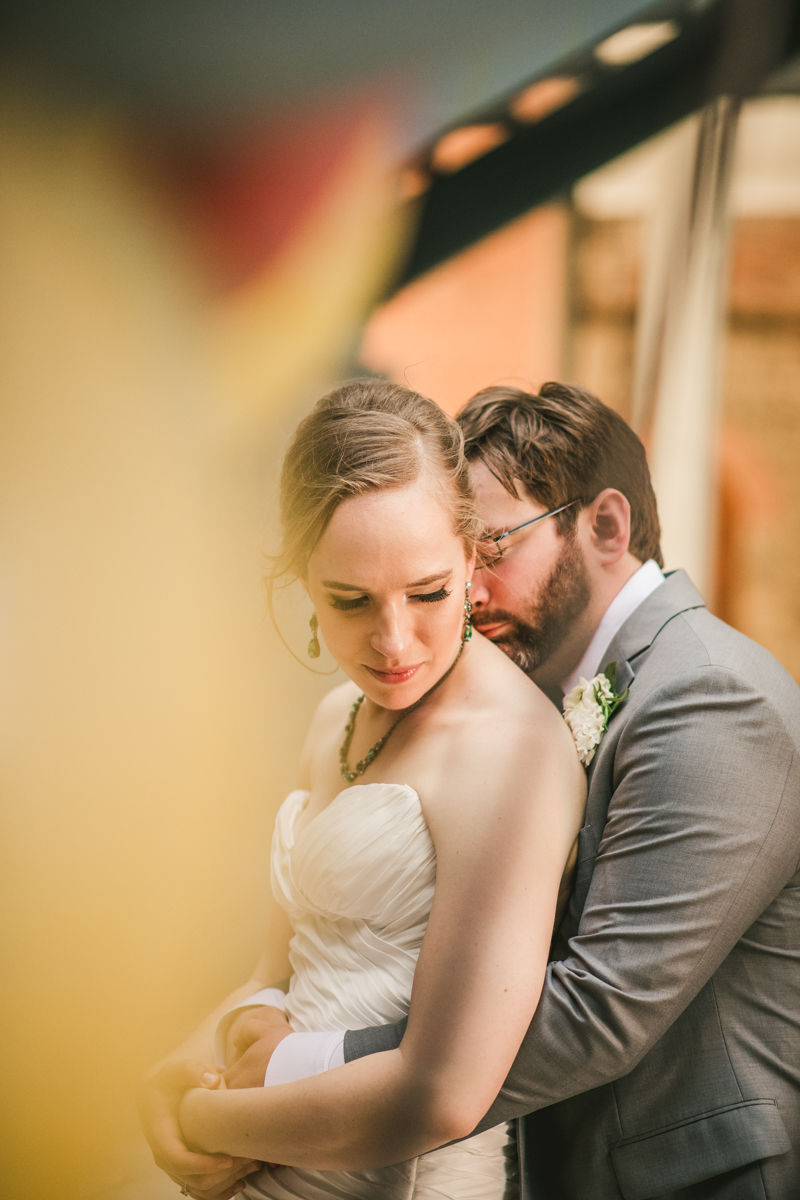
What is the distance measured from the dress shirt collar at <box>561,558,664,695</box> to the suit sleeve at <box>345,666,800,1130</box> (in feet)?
0.81

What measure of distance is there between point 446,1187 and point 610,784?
19.9 inches

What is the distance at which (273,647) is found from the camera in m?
0.91

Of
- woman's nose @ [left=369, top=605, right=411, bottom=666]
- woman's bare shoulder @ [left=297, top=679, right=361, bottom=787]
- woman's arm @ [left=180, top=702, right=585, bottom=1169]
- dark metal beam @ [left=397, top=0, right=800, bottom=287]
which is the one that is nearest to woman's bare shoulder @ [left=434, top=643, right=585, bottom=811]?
woman's arm @ [left=180, top=702, right=585, bottom=1169]

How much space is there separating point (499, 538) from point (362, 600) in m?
0.35

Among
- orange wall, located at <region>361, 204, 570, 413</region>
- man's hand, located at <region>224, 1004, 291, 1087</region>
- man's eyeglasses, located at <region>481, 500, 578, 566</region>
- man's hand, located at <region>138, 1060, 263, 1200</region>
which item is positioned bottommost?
man's hand, located at <region>138, 1060, 263, 1200</region>

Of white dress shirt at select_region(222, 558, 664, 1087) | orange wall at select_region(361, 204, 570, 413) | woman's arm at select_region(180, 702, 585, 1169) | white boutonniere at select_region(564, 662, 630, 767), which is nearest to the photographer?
woman's arm at select_region(180, 702, 585, 1169)

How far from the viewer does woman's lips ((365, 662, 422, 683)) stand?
799 millimetres

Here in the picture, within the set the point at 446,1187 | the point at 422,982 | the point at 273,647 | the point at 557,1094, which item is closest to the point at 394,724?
the point at 273,647

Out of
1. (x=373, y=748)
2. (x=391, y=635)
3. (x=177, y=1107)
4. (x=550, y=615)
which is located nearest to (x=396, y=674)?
(x=391, y=635)

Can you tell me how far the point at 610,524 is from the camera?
1.10m

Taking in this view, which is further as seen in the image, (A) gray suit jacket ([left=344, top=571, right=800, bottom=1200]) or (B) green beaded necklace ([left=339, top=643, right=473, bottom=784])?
(B) green beaded necklace ([left=339, top=643, right=473, bottom=784])

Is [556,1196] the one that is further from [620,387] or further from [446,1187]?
[620,387]

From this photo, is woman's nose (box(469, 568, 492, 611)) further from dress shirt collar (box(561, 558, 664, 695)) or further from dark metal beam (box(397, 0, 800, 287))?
dark metal beam (box(397, 0, 800, 287))

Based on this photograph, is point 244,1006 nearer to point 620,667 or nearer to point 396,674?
point 396,674
